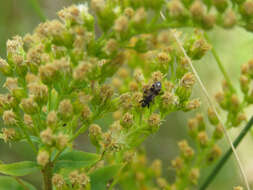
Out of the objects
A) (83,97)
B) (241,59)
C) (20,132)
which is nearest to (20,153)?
(20,132)

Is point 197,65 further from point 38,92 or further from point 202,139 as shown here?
point 38,92

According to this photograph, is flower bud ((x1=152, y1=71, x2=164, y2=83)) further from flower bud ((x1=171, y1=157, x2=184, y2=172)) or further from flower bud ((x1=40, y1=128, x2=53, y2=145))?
flower bud ((x1=171, y1=157, x2=184, y2=172))

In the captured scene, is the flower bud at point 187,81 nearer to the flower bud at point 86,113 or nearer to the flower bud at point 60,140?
the flower bud at point 86,113

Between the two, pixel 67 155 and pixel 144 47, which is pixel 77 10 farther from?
pixel 67 155

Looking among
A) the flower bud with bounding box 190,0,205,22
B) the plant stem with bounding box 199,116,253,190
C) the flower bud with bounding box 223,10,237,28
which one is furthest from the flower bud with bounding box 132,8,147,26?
the plant stem with bounding box 199,116,253,190

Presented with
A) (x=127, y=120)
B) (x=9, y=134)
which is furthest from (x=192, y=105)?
(x=9, y=134)

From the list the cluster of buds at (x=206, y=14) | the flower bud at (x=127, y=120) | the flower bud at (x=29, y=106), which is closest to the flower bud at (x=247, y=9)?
the cluster of buds at (x=206, y=14)
